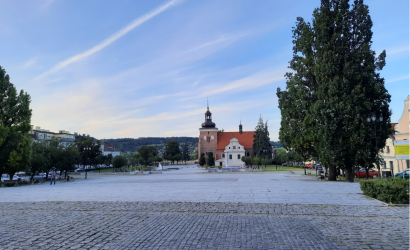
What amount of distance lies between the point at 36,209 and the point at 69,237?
571cm

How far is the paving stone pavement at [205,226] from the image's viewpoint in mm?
6438

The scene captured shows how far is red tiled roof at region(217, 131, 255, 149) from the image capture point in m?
85.9

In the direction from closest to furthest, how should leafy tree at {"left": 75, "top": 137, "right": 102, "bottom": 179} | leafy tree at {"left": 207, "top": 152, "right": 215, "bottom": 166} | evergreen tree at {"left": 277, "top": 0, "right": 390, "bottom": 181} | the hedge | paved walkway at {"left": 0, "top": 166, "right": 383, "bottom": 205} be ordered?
the hedge → paved walkway at {"left": 0, "top": 166, "right": 383, "bottom": 205} → evergreen tree at {"left": 277, "top": 0, "right": 390, "bottom": 181} → leafy tree at {"left": 75, "top": 137, "right": 102, "bottom": 179} → leafy tree at {"left": 207, "top": 152, "right": 215, "bottom": 166}

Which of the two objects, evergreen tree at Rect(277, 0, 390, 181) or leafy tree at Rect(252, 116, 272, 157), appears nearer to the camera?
evergreen tree at Rect(277, 0, 390, 181)

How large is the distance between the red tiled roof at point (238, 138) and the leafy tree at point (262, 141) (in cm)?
1007

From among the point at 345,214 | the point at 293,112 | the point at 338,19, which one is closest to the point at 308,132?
the point at 293,112

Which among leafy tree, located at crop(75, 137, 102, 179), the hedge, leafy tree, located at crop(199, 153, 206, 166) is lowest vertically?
leafy tree, located at crop(199, 153, 206, 166)

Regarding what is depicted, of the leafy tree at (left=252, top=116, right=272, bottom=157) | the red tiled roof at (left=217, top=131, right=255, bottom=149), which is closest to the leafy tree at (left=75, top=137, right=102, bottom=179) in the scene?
the red tiled roof at (left=217, top=131, right=255, bottom=149)

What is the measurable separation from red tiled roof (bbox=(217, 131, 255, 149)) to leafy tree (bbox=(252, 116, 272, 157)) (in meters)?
10.1

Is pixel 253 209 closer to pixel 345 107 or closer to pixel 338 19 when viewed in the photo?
pixel 345 107

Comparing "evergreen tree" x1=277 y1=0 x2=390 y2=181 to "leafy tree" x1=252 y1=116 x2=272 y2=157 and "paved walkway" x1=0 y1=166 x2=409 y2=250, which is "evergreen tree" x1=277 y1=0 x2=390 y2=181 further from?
"leafy tree" x1=252 y1=116 x2=272 y2=157

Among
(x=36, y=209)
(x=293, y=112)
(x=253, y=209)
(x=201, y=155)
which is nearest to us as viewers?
(x=253, y=209)

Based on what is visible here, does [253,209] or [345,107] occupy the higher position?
[345,107]

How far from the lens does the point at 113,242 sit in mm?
6602
